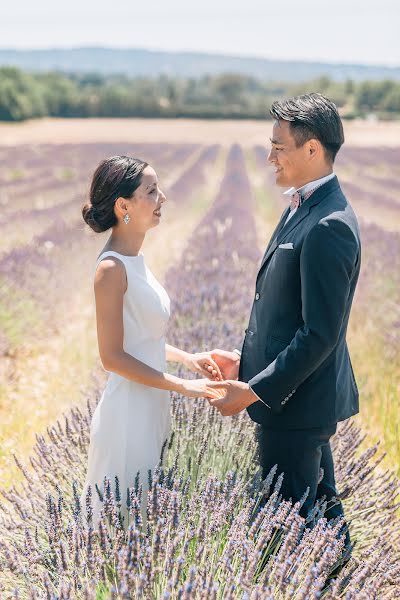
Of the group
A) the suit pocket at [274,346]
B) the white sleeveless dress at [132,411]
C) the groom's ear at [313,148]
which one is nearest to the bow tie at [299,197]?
the groom's ear at [313,148]

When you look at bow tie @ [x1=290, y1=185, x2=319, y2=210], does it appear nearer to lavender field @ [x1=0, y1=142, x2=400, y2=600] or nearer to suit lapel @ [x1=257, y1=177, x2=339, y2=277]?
suit lapel @ [x1=257, y1=177, x2=339, y2=277]

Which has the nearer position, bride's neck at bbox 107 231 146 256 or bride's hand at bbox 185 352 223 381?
bride's neck at bbox 107 231 146 256

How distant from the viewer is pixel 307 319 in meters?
2.10

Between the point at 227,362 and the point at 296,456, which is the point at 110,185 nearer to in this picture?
the point at 227,362

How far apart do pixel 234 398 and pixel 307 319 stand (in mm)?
371

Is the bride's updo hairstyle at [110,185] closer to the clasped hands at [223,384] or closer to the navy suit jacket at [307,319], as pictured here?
the navy suit jacket at [307,319]

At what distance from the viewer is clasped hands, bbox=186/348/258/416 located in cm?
228

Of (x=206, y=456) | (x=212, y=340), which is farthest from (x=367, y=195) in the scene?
(x=206, y=456)

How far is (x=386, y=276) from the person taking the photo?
6762mm

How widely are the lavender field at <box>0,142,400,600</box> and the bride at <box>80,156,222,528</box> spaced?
0.09 m

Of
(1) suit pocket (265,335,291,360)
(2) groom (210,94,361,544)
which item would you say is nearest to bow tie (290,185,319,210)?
(2) groom (210,94,361,544)

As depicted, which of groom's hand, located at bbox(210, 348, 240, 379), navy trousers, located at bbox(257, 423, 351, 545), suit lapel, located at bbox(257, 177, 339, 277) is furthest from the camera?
groom's hand, located at bbox(210, 348, 240, 379)

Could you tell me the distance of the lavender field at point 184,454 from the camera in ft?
5.92

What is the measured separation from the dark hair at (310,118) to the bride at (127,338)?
0.51 metres
